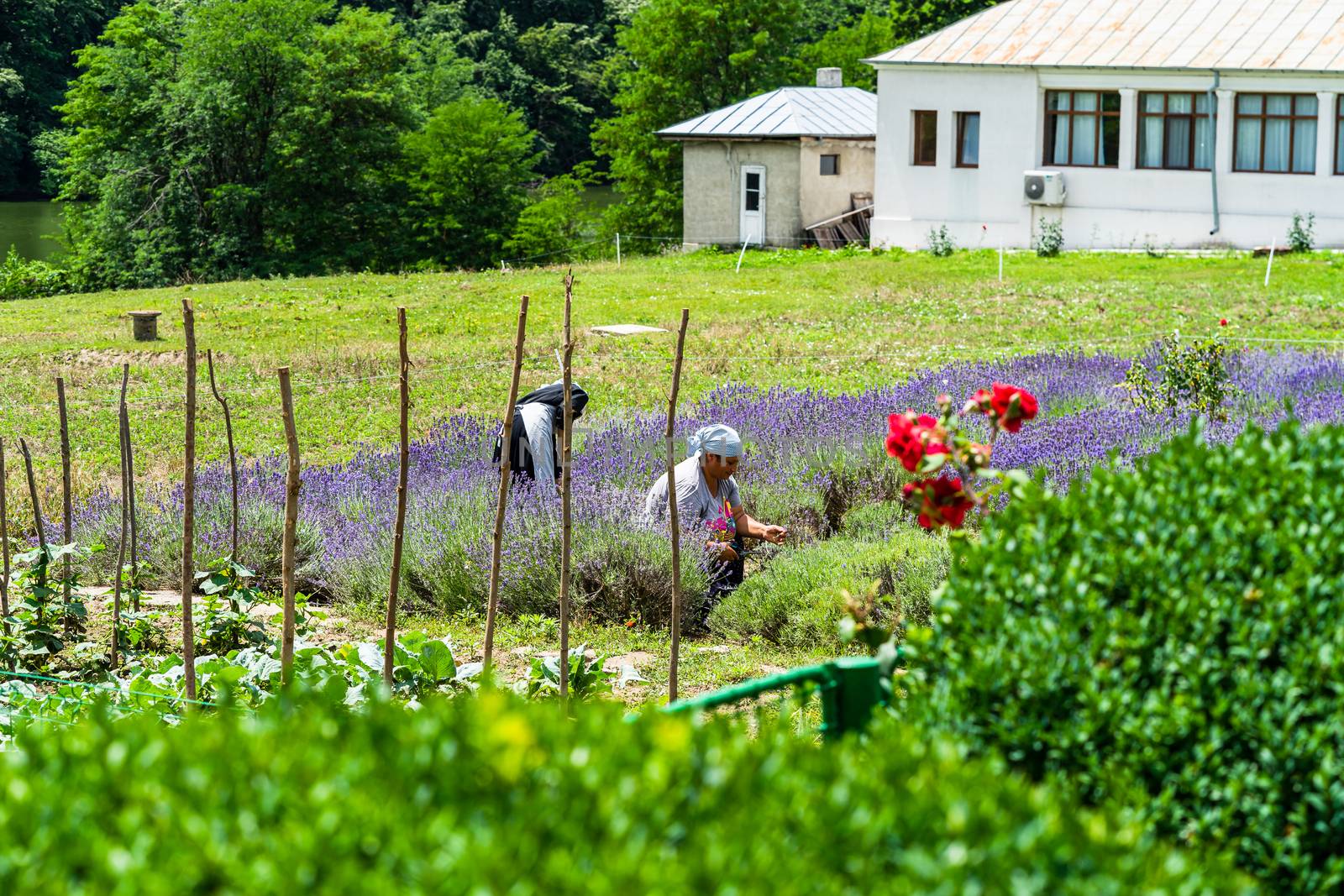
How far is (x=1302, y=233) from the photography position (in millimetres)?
27453

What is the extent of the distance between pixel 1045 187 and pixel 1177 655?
2781 centimetres

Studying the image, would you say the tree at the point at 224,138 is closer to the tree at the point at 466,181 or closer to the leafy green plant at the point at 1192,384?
the tree at the point at 466,181

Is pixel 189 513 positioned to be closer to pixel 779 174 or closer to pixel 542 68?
pixel 779 174

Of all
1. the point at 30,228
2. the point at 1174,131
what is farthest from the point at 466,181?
the point at 1174,131

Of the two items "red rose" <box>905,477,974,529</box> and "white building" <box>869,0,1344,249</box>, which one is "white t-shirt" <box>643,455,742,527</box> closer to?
"red rose" <box>905,477,974,529</box>

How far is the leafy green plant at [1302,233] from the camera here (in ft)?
90.0

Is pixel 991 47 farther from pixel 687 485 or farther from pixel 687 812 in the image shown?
pixel 687 812

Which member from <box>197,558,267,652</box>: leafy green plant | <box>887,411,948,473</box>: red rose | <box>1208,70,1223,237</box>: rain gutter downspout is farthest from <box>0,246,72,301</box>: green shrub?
<box>887,411,948,473</box>: red rose

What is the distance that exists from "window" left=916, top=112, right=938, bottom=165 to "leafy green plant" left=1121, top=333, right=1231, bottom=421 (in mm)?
21407

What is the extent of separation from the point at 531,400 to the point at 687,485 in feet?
4.34

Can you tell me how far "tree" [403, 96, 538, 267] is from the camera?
44.5 metres

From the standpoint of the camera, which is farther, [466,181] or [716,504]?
[466,181]

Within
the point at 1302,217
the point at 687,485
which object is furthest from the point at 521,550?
the point at 1302,217

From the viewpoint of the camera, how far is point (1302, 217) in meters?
27.8
